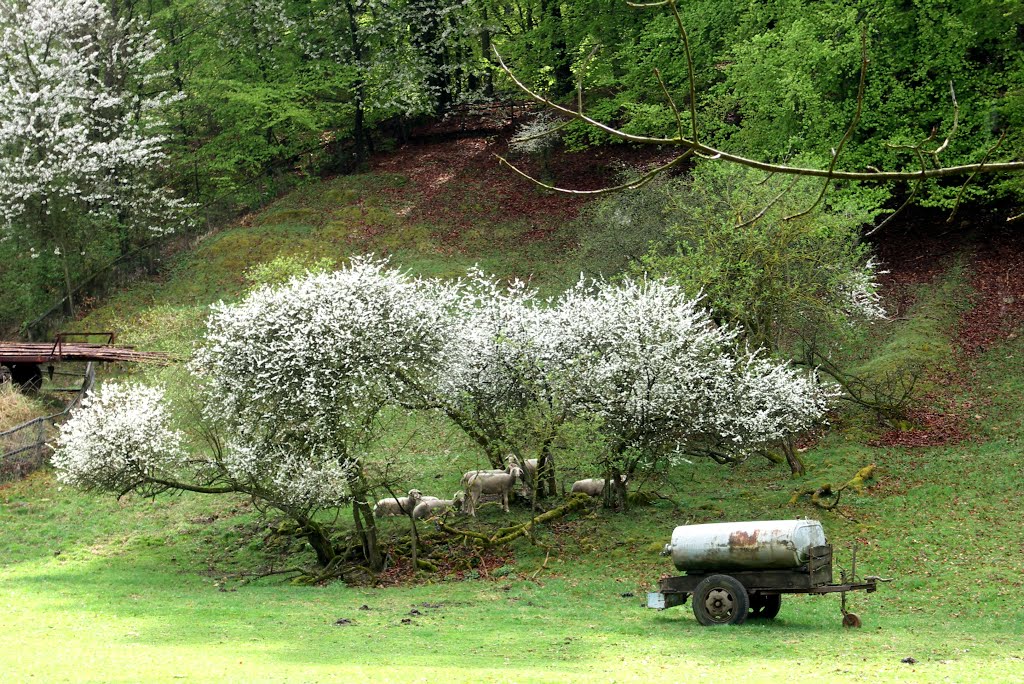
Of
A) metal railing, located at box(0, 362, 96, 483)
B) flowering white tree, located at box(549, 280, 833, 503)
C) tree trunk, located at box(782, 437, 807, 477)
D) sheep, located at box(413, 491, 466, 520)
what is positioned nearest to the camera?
flowering white tree, located at box(549, 280, 833, 503)

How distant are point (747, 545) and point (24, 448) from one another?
1074 inches

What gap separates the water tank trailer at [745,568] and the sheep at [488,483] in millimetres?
9809

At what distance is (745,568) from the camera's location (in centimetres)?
1773

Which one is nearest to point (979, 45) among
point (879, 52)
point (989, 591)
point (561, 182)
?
point (879, 52)

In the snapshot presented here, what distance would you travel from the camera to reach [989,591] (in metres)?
20.9

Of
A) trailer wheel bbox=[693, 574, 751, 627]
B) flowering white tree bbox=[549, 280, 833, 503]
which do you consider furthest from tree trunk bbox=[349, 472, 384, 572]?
trailer wheel bbox=[693, 574, 751, 627]

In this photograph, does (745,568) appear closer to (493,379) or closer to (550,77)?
(493,379)

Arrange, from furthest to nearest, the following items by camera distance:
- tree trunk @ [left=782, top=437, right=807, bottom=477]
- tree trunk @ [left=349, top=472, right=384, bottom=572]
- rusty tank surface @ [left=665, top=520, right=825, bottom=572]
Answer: tree trunk @ [left=782, top=437, right=807, bottom=477] < tree trunk @ [left=349, top=472, right=384, bottom=572] < rusty tank surface @ [left=665, top=520, right=825, bottom=572]

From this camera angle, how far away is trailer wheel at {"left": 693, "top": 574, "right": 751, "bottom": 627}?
1788 centimetres

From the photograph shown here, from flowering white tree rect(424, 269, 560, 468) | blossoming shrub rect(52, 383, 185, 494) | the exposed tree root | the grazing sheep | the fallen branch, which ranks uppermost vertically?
flowering white tree rect(424, 269, 560, 468)

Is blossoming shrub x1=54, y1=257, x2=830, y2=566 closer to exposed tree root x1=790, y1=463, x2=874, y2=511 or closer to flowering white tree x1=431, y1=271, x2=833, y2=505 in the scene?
flowering white tree x1=431, y1=271, x2=833, y2=505

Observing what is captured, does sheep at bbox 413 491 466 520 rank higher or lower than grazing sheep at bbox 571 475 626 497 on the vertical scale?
lower

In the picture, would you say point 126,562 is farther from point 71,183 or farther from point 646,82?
point 646,82

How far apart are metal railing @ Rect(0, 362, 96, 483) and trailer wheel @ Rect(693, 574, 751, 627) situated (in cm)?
2463
